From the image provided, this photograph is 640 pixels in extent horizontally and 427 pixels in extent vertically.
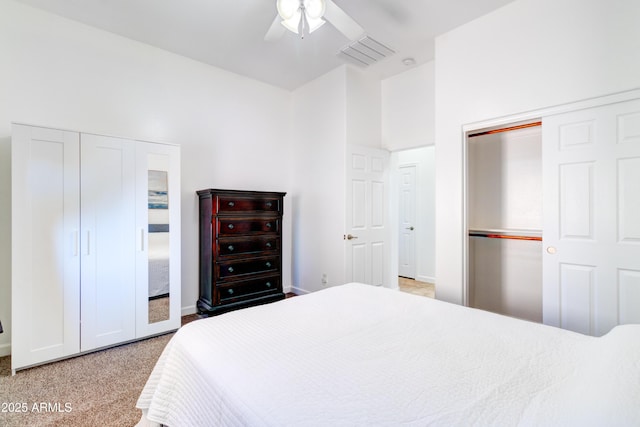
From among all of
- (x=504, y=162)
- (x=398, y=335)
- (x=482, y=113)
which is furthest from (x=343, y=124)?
(x=398, y=335)

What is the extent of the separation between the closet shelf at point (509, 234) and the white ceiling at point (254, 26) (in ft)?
6.61

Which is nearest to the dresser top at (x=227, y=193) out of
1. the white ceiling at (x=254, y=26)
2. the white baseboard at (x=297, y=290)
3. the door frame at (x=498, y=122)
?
the white baseboard at (x=297, y=290)

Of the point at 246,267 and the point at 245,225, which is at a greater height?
the point at 245,225

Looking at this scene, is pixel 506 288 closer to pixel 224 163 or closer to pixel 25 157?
pixel 224 163

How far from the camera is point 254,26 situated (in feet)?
9.59

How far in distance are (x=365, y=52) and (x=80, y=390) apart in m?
3.99

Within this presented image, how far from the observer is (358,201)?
388cm

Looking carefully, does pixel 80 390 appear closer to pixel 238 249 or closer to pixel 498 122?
pixel 238 249

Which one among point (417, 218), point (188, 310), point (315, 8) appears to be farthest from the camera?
point (417, 218)

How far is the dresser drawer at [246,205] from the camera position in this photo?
3350 mm

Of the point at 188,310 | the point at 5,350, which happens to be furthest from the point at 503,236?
the point at 5,350

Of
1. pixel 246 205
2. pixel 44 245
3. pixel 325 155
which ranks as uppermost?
pixel 325 155

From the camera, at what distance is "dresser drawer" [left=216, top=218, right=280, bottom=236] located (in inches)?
131

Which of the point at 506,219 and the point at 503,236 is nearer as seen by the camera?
the point at 503,236
